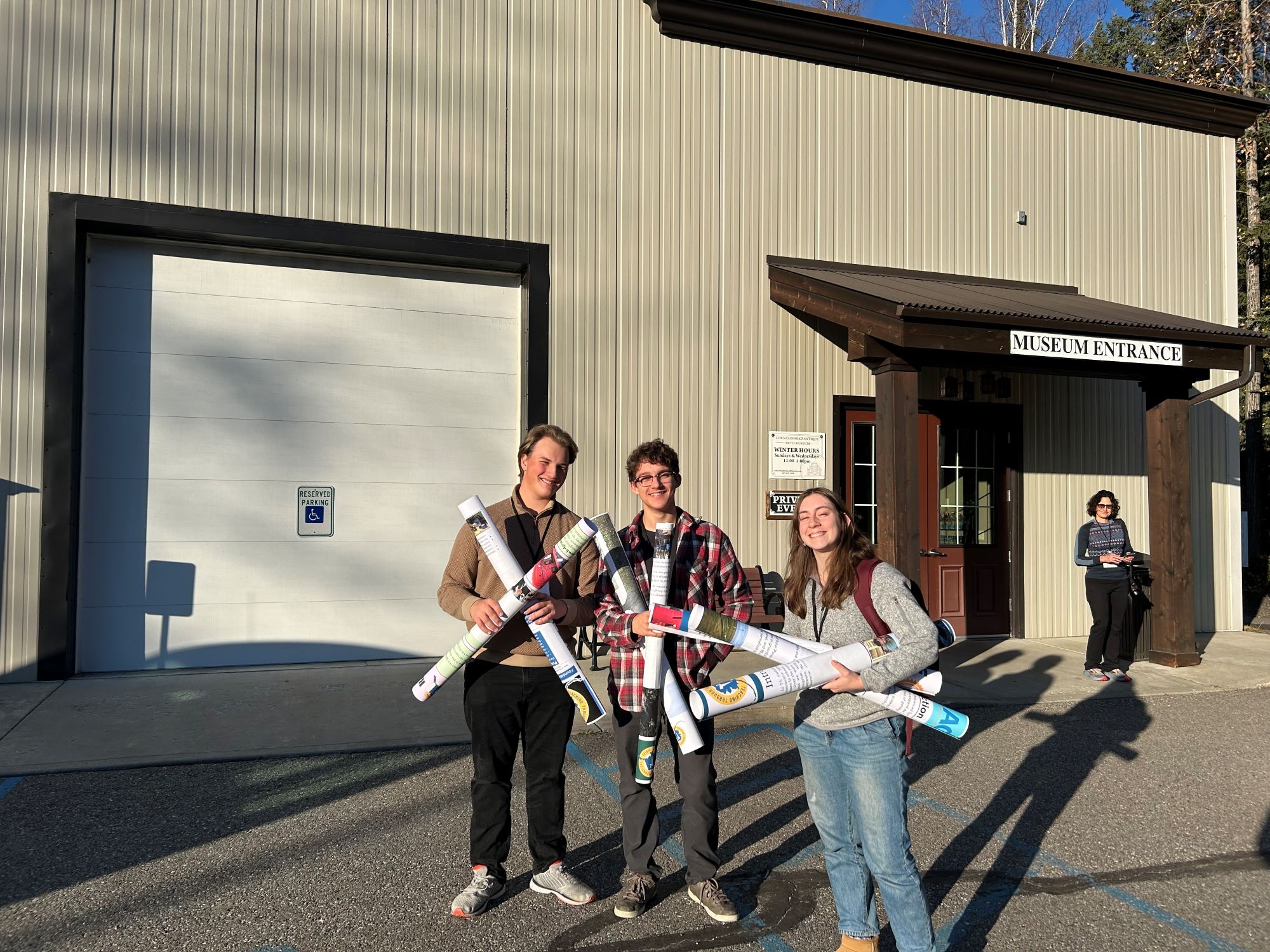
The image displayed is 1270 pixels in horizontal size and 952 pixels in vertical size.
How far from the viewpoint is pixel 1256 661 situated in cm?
880

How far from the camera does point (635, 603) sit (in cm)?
320

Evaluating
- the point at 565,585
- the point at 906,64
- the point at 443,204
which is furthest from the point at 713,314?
the point at 565,585

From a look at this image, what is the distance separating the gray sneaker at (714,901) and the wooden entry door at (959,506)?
22.2 ft

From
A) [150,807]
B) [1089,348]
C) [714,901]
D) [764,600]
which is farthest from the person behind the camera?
[764,600]

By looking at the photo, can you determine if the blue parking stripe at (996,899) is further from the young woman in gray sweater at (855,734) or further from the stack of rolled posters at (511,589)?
the stack of rolled posters at (511,589)

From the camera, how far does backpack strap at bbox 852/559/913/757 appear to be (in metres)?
2.83

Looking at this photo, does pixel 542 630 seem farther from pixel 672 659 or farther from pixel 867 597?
Result: pixel 867 597

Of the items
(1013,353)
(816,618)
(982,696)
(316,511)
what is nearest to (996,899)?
(816,618)

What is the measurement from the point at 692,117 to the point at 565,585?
7.06 m

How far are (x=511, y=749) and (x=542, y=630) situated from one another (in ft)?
1.81

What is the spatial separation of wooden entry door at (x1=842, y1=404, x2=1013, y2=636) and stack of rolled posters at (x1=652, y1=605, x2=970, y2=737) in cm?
701

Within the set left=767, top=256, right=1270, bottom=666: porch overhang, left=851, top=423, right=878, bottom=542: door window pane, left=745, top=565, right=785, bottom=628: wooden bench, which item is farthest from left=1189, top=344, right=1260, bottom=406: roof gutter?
left=745, top=565, right=785, bottom=628: wooden bench

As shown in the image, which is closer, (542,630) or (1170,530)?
(542,630)

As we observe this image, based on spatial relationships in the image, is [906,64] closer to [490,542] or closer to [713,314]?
[713,314]
